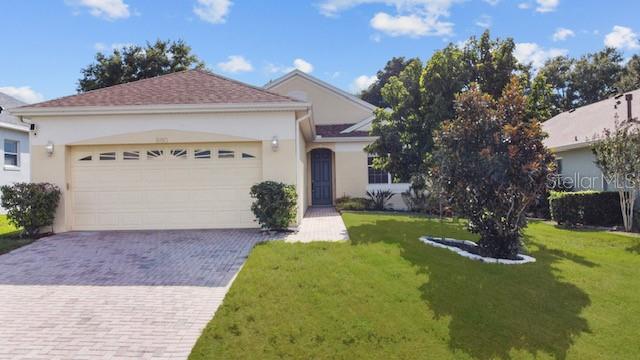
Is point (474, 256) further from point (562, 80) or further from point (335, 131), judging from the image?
point (562, 80)

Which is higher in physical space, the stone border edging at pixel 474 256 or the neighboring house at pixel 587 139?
the neighboring house at pixel 587 139

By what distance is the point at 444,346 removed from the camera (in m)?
4.89

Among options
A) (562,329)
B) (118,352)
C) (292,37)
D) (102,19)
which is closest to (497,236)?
(562,329)

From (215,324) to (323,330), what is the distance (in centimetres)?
145

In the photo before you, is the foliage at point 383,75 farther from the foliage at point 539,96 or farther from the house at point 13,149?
the house at point 13,149

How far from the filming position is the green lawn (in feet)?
16.0

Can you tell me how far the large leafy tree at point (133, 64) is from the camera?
29.4 meters

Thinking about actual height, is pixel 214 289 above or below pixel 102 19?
below

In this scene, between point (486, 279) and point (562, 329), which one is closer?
point (562, 329)

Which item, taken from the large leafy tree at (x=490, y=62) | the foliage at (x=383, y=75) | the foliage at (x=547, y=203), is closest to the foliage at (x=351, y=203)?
the foliage at (x=547, y=203)

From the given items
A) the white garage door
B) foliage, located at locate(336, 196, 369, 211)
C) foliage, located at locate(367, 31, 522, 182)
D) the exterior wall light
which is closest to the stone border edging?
foliage, located at locate(367, 31, 522, 182)

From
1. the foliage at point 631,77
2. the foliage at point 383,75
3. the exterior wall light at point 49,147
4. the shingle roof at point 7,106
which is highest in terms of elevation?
the foliage at point 383,75

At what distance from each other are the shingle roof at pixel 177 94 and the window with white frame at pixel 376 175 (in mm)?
8234

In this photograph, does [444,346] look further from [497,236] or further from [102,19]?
[102,19]
